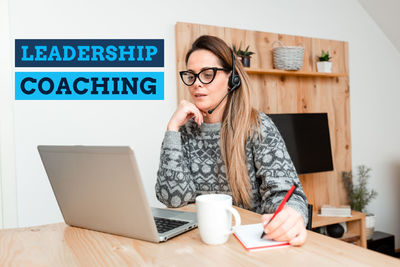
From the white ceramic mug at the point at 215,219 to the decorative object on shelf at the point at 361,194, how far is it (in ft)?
8.24

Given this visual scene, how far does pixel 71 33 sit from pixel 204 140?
121 centimetres

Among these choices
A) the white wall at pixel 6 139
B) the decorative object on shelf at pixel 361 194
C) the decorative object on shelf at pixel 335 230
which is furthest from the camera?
the decorative object on shelf at pixel 361 194

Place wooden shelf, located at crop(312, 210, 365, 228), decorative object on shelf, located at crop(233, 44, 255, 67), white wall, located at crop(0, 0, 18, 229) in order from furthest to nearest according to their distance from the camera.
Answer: wooden shelf, located at crop(312, 210, 365, 228) → decorative object on shelf, located at crop(233, 44, 255, 67) → white wall, located at crop(0, 0, 18, 229)

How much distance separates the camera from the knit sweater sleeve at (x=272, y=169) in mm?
1094

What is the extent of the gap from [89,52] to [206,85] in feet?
3.55

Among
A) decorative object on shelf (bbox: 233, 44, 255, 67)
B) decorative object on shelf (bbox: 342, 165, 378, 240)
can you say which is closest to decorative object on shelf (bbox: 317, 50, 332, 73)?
decorative object on shelf (bbox: 233, 44, 255, 67)

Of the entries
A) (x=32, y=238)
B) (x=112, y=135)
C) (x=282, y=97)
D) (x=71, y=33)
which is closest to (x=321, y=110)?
(x=282, y=97)

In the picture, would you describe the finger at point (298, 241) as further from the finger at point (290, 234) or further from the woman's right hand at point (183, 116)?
the woman's right hand at point (183, 116)

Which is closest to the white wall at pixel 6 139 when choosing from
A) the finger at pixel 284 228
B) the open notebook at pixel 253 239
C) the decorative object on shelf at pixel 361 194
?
the open notebook at pixel 253 239

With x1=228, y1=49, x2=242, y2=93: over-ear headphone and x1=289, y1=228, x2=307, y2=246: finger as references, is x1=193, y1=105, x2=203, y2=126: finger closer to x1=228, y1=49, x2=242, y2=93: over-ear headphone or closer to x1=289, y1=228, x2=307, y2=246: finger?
x1=228, y1=49, x2=242, y2=93: over-ear headphone

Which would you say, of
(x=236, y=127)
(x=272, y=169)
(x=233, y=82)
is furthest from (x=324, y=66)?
(x=272, y=169)

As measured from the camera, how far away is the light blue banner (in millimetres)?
2031

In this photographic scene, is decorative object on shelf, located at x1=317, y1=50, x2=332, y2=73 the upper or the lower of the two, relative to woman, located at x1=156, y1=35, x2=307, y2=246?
upper

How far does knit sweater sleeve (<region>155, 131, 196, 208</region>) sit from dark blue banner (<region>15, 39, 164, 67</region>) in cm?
110
